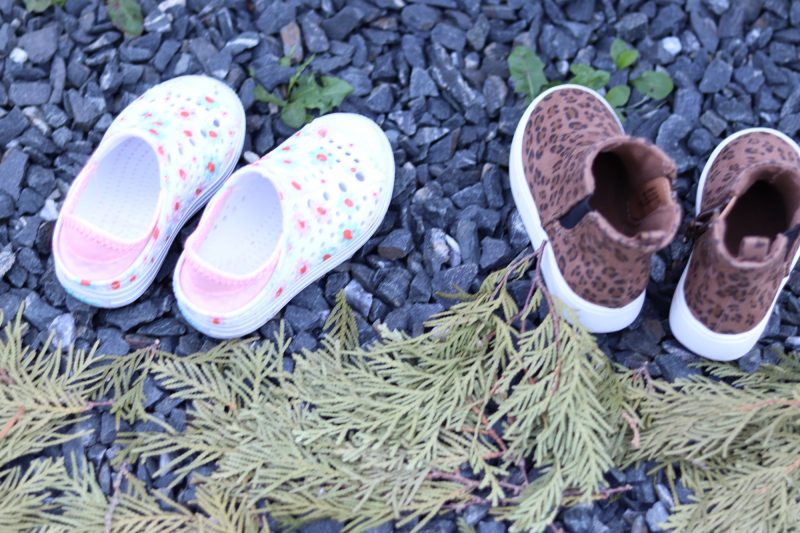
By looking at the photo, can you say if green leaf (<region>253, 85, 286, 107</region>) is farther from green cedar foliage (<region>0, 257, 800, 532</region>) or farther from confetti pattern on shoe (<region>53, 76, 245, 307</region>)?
green cedar foliage (<region>0, 257, 800, 532</region>)

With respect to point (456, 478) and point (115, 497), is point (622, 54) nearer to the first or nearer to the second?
point (456, 478)

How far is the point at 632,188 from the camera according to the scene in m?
1.91

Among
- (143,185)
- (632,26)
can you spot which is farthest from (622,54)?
(143,185)

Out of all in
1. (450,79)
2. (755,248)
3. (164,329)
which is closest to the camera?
(755,248)

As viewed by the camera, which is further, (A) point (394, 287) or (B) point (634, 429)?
(A) point (394, 287)

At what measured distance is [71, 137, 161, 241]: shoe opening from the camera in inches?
79.3

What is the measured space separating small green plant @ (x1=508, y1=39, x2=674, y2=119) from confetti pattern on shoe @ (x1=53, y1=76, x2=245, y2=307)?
68 cm

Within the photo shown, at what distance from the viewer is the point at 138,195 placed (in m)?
2.07

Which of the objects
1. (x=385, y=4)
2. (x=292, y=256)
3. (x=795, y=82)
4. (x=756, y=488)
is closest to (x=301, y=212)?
(x=292, y=256)

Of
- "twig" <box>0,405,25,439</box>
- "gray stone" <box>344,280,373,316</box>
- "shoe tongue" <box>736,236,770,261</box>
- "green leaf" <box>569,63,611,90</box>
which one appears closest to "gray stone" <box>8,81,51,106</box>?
"twig" <box>0,405,25,439</box>

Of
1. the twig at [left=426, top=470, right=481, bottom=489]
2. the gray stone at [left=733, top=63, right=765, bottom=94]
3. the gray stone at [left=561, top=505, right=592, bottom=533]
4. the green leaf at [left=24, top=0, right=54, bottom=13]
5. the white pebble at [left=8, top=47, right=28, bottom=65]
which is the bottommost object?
the gray stone at [left=561, top=505, right=592, bottom=533]

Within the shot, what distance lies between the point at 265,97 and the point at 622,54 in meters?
0.89

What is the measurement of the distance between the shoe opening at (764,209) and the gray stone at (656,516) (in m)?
0.54

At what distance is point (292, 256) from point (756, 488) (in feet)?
3.43
